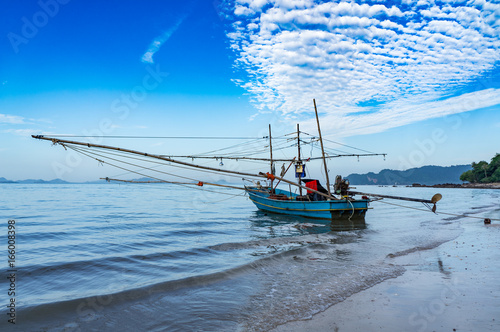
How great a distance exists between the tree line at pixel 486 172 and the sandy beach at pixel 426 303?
13935cm

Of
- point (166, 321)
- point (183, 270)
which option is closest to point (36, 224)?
point (183, 270)

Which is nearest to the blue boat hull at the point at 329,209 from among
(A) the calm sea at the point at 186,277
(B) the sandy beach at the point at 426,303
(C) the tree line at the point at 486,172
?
(A) the calm sea at the point at 186,277

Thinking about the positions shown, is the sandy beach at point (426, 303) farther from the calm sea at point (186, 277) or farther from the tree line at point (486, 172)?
the tree line at point (486, 172)

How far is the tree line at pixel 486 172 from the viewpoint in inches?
4582

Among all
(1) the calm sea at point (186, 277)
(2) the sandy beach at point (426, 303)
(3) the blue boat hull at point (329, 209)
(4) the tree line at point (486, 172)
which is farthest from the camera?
(4) the tree line at point (486, 172)

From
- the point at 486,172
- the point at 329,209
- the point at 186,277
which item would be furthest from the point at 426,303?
the point at 486,172

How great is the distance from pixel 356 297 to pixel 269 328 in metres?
2.92

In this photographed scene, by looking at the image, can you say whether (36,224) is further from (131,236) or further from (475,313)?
(475,313)

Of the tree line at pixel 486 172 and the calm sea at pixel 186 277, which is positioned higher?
the tree line at pixel 486 172

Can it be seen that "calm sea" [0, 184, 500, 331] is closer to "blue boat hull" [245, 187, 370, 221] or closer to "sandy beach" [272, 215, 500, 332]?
"sandy beach" [272, 215, 500, 332]

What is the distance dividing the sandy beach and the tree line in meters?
139

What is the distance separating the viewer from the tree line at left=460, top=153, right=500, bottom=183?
116375 millimetres

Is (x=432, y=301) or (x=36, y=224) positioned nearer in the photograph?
(x=432, y=301)

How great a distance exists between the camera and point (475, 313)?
6199mm
